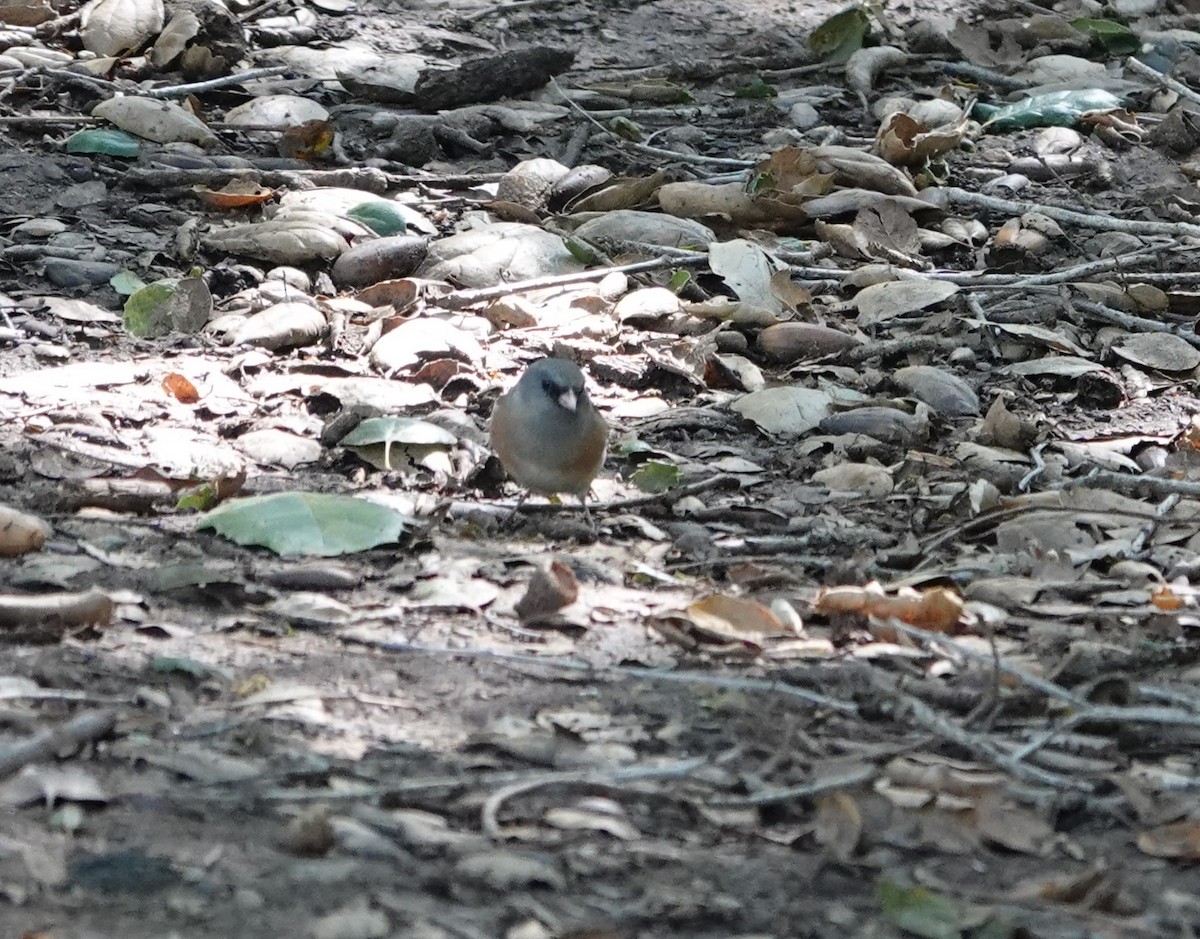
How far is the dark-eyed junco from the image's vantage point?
4.21 meters

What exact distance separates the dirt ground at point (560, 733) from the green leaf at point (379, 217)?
5.38 ft

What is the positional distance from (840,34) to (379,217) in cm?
312

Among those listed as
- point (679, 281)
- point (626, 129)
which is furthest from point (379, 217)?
point (626, 129)

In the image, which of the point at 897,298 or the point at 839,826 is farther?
the point at 897,298

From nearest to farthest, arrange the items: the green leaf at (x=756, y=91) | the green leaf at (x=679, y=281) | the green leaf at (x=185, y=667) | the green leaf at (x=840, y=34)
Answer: the green leaf at (x=185, y=667) < the green leaf at (x=679, y=281) < the green leaf at (x=756, y=91) < the green leaf at (x=840, y=34)

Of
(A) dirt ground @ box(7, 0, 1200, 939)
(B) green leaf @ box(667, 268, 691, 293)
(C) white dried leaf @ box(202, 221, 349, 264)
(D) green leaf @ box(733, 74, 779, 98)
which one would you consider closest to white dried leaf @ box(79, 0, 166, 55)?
(C) white dried leaf @ box(202, 221, 349, 264)

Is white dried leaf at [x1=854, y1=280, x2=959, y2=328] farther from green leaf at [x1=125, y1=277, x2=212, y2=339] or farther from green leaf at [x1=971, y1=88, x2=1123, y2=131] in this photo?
green leaf at [x1=125, y1=277, x2=212, y2=339]

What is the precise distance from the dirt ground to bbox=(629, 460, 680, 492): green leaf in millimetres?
42

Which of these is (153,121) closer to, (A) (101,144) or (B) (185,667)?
(A) (101,144)

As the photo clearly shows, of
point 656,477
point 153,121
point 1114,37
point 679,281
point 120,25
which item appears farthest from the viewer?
point 1114,37

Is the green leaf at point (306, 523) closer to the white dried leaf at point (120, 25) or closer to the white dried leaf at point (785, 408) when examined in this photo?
the white dried leaf at point (785, 408)

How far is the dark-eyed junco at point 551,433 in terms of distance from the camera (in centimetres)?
421

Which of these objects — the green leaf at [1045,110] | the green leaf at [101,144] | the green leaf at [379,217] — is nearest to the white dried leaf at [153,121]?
the green leaf at [101,144]

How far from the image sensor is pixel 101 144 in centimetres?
635
